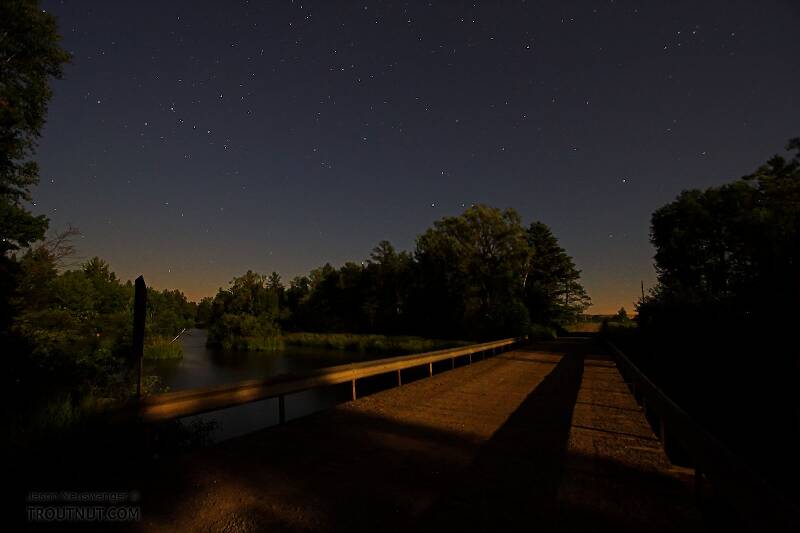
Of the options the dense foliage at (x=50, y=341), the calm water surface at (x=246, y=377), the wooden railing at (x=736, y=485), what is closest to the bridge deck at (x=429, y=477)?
the wooden railing at (x=736, y=485)

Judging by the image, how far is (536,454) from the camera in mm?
4977

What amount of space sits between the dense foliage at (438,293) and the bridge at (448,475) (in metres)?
35.7

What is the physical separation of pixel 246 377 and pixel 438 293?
102 feet

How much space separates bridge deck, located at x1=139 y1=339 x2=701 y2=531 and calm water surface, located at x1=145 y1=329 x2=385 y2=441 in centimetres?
314

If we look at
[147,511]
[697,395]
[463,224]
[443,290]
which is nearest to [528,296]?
[443,290]

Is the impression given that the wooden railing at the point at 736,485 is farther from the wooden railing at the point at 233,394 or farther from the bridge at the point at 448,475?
the wooden railing at the point at 233,394

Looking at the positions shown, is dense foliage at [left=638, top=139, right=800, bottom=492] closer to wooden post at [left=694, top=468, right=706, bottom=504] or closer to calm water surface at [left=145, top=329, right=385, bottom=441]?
wooden post at [left=694, top=468, right=706, bottom=504]

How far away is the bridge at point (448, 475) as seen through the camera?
3.16 metres

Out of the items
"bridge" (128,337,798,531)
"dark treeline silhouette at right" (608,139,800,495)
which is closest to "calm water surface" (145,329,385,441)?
"bridge" (128,337,798,531)

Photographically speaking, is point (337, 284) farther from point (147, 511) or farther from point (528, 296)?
point (147, 511)

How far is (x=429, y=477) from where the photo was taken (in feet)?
13.5

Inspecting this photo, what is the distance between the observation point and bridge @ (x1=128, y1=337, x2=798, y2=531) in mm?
3158

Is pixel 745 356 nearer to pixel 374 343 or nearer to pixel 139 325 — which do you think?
pixel 139 325

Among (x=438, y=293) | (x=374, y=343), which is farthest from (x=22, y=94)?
(x=438, y=293)
